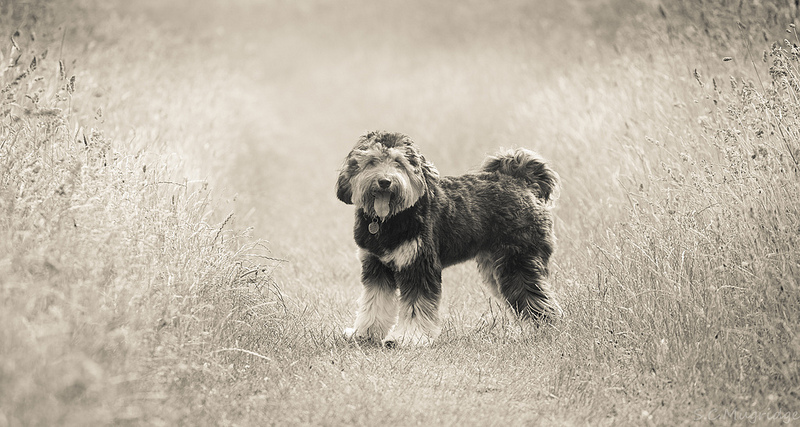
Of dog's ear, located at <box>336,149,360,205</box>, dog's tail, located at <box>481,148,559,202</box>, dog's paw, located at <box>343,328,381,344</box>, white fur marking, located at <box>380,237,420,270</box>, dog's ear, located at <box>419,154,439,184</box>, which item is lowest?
dog's paw, located at <box>343,328,381,344</box>

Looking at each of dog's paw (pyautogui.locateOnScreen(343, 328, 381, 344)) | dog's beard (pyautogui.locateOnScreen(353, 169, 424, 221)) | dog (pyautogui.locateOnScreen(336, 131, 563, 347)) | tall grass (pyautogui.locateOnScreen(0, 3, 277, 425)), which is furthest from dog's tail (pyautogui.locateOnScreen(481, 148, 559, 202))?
tall grass (pyautogui.locateOnScreen(0, 3, 277, 425))

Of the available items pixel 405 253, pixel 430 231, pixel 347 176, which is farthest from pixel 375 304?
pixel 347 176

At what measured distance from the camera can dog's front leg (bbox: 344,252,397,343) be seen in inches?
250

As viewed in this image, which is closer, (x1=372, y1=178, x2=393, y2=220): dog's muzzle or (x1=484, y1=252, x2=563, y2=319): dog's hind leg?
(x1=372, y1=178, x2=393, y2=220): dog's muzzle

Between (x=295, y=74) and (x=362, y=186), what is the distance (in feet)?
61.3

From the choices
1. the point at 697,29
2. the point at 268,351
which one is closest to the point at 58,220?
the point at 268,351

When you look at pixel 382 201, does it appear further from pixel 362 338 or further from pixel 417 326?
pixel 362 338

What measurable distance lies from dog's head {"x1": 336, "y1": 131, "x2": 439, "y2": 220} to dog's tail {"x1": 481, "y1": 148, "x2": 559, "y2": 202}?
37.3 inches

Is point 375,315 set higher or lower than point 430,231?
lower

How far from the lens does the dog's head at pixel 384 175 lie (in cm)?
589

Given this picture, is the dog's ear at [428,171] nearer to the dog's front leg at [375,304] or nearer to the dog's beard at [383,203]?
the dog's beard at [383,203]

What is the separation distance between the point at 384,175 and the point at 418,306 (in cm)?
113

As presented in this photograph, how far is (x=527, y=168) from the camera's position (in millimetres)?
6961

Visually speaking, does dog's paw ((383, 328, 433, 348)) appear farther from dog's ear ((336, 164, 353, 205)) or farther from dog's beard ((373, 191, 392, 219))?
dog's ear ((336, 164, 353, 205))
